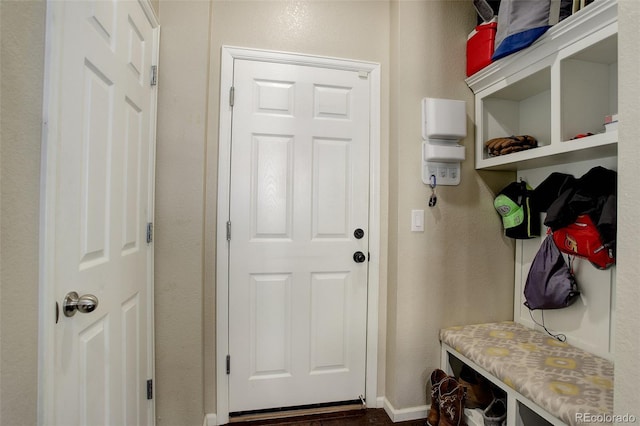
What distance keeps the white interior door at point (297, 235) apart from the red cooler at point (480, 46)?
0.64 m

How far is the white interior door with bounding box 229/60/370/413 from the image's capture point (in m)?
1.70

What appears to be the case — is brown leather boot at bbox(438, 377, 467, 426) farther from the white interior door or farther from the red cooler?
the red cooler

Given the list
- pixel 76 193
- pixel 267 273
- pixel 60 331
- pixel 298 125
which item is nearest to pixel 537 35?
pixel 298 125

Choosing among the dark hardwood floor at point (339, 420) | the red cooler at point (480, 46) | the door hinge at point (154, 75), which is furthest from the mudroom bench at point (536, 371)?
the door hinge at point (154, 75)

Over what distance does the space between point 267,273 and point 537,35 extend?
1816mm

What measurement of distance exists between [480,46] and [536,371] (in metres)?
1.73

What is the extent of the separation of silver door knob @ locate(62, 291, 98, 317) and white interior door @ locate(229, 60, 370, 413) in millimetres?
900

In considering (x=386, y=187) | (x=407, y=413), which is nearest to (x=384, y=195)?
(x=386, y=187)

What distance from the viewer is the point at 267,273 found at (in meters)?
1.73

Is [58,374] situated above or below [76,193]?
below

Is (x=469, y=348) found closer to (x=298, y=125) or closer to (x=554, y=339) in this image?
(x=554, y=339)

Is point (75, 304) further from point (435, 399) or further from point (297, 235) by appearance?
point (435, 399)

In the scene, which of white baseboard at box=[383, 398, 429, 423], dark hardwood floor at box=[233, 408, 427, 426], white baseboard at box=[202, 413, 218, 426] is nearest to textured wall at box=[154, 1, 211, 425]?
white baseboard at box=[202, 413, 218, 426]

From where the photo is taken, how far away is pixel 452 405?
1525 millimetres
